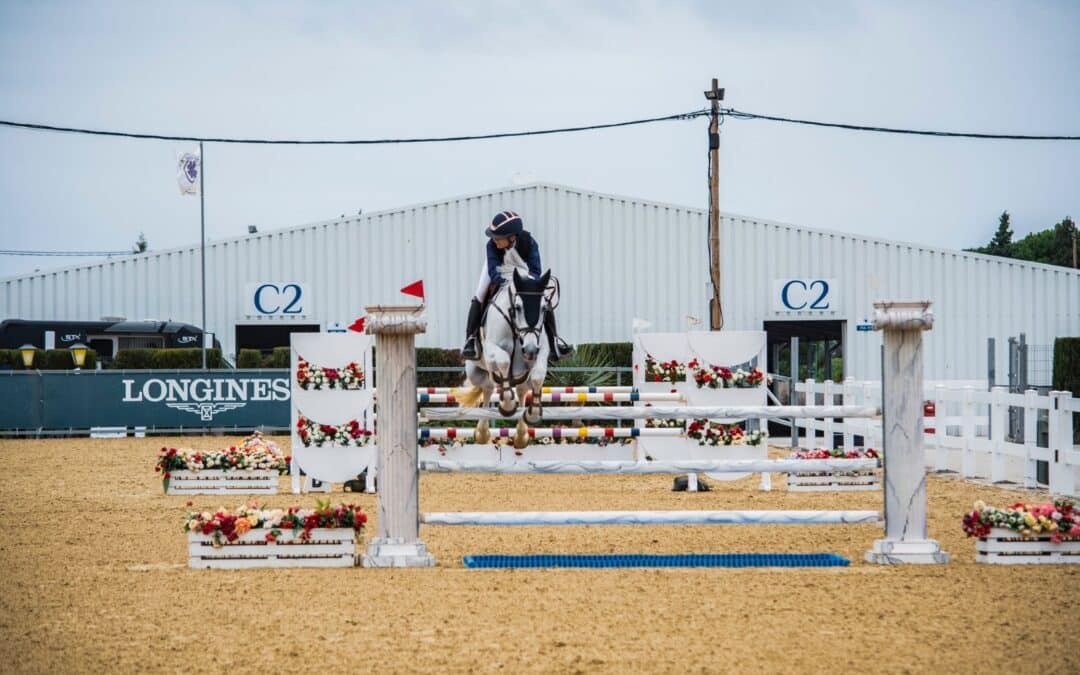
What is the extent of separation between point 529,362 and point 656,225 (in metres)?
24.5

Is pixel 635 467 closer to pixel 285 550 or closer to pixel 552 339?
pixel 552 339

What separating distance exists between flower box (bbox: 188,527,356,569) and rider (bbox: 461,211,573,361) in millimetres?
1678

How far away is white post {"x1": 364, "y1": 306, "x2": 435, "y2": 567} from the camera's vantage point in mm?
8266

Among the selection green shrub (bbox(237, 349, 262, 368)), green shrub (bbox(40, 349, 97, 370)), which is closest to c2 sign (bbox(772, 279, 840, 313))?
green shrub (bbox(237, 349, 262, 368))

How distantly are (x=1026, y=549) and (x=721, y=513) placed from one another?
2209mm

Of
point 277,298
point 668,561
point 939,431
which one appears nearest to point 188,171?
point 277,298

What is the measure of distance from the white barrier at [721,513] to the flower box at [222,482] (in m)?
7.18

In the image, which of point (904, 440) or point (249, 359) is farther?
point (249, 359)

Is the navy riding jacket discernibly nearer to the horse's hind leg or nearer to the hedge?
the horse's hind leg

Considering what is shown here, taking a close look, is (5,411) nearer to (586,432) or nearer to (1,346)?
(1,346)

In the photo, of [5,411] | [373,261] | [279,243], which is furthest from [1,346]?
[373,261]

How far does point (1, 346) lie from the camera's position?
31453 mm

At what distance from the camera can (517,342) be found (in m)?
8.30

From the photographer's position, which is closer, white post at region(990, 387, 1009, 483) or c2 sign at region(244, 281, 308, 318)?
white post at region(990, 387, 1009, 483)
